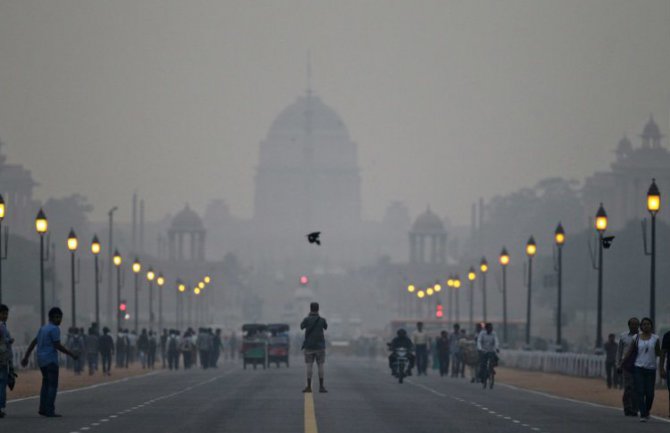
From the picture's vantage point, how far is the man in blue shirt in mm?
38000

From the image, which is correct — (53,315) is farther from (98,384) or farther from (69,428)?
(98,384)

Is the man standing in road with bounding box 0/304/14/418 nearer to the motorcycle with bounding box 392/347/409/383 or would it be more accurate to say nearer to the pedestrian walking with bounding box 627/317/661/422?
the pedestrian walking with bounding box 627/317/661/422

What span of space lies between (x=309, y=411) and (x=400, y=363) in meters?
22.5

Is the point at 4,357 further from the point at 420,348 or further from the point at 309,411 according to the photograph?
the point at 420,348

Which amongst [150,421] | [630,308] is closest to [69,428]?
[150,421]

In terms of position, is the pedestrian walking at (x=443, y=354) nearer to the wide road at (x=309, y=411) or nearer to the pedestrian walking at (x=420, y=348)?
the pedestrian walking at (x=420, y=348)

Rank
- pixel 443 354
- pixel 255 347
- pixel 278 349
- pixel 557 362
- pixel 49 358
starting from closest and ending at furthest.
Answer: pixel 49 358
pixel 443 354
pixel 557 362
pixel 255 347
pixel 278 349

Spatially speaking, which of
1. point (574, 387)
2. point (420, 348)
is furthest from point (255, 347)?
point (574, 387)

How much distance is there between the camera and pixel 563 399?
168 feet

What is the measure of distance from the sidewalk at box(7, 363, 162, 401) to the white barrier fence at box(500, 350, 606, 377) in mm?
14813

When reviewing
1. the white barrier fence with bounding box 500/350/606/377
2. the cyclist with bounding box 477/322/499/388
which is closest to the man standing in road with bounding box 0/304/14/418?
the cyclist with bounding box 477/322/499/388

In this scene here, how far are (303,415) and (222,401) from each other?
6.80 m

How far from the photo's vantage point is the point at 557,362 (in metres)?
74.7

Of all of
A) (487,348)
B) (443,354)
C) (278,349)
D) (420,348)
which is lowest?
(278,349)
